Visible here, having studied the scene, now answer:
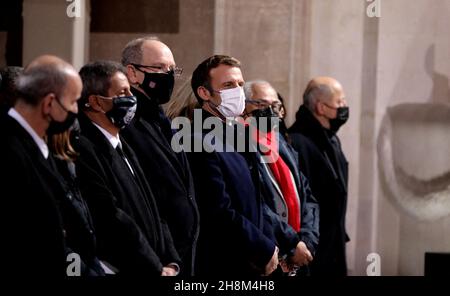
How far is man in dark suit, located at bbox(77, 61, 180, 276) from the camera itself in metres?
5.52

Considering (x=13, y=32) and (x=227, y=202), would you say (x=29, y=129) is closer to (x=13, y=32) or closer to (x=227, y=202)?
(x=227, y=202)

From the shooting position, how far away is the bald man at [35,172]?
16.0 feet

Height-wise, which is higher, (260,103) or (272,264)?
(260,103)

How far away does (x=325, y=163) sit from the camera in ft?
27.2

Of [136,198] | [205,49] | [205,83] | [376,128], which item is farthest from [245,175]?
[376,128]

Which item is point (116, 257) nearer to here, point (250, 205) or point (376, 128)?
point (250, 205)

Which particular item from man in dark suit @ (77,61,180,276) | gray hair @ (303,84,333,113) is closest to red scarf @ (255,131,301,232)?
man in dark suit @ (77,61,180,276)

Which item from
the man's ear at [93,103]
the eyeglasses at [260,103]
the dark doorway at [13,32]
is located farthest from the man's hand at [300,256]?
the dark doorway at [13,32]

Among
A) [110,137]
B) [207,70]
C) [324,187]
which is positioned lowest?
[324,187]

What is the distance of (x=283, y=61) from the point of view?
9.65 meters

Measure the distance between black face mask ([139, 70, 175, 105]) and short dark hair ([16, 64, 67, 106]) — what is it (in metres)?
1.15

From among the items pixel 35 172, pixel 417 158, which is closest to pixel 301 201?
pixel 35 172

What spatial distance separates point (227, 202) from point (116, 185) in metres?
0.94

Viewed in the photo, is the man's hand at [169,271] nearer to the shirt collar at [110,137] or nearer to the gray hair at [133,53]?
the shirt collar at [110,137]
